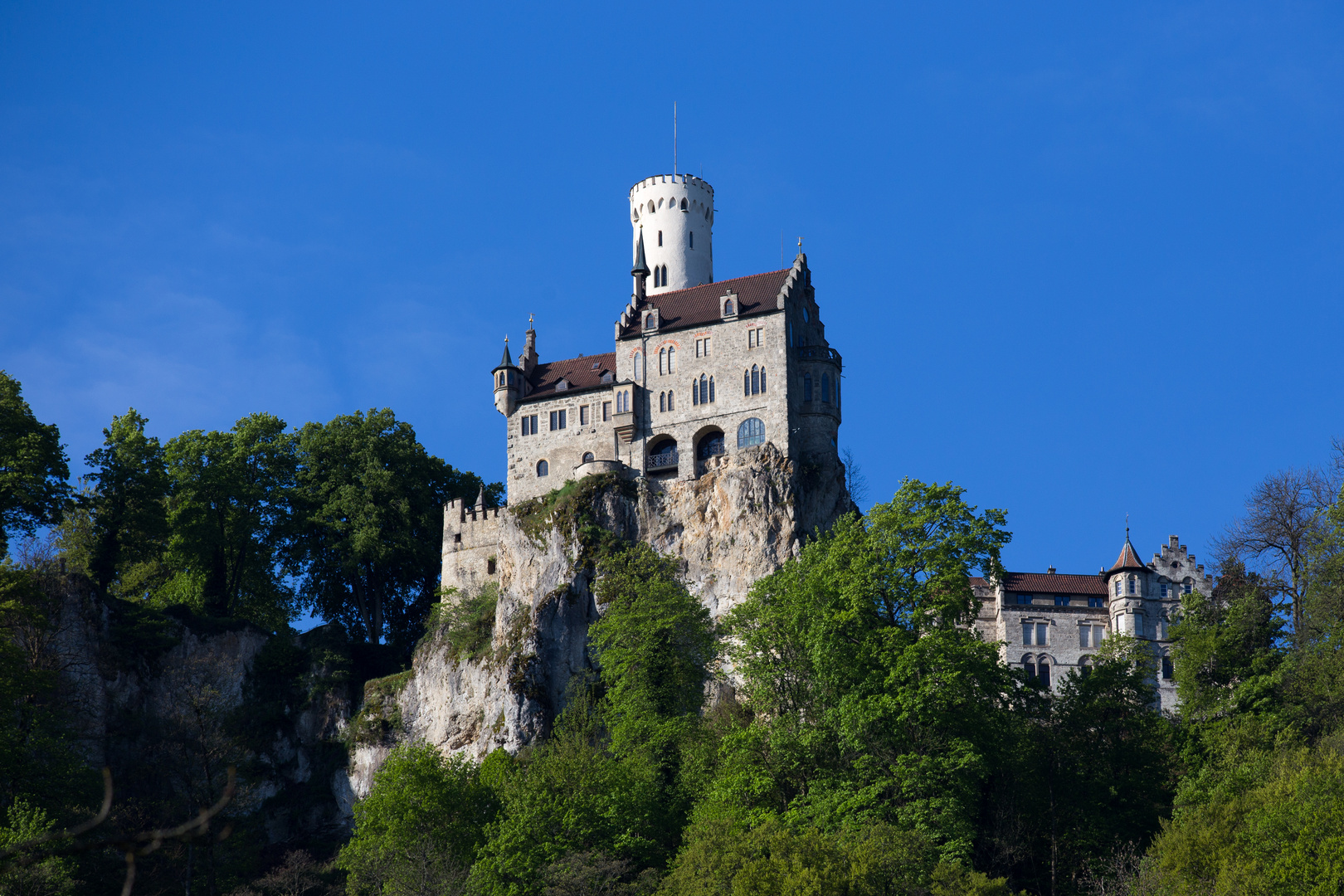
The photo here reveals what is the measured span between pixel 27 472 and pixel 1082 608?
5412 centimetres

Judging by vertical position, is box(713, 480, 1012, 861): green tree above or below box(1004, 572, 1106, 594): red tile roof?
below

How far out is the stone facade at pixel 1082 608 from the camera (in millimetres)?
78938

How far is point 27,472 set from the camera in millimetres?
64938

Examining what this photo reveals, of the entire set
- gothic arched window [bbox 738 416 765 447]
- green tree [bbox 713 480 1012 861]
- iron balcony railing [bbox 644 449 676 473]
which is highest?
gothic arched window [bbox 738 416 765 447]

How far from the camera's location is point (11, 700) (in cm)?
5250

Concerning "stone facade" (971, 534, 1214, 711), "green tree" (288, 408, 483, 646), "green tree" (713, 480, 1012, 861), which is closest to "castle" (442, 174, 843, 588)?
"green tree" (288, 408, 483, 646)

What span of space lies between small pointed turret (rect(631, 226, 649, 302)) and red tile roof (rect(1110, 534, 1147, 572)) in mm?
29944

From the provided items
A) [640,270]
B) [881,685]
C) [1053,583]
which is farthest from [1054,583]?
[881,685]

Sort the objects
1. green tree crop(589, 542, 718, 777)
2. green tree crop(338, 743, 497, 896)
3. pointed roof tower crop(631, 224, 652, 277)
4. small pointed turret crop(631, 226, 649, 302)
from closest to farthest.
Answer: green tree crop(338, 743, 497, 896) → green tree crop(589, 542, 718, 777) → small pointed turret crop(631, 226, 649, 302) → pointed roof tower crop(631, 224, 652, 277)

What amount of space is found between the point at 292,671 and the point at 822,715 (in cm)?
3108

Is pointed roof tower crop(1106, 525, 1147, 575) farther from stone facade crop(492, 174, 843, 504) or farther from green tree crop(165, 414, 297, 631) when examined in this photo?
green tree crop(165, 414, 297, 631)

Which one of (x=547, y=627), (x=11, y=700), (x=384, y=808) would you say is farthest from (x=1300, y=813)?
(x=11, y=700)

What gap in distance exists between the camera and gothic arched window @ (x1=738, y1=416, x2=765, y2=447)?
69.5 m

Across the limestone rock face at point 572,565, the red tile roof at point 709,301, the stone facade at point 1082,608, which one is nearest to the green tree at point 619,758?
the limestone rock face at point 572,565
